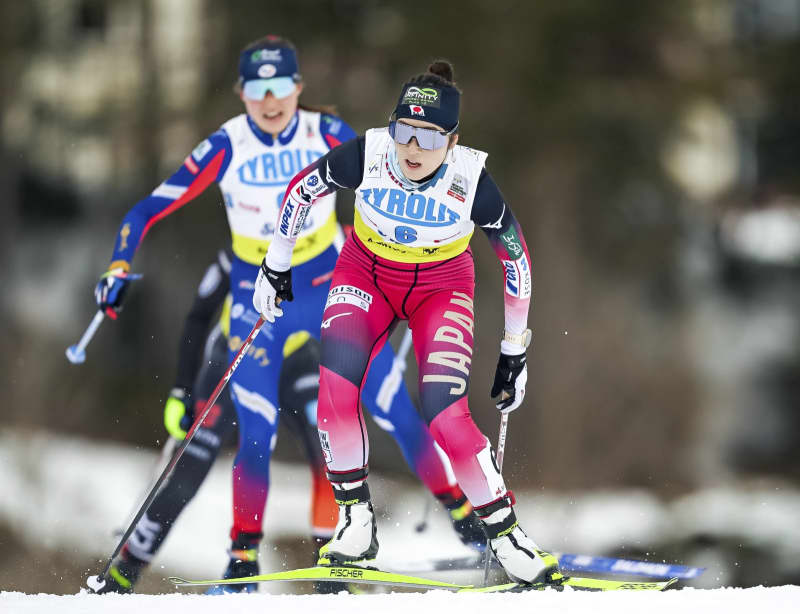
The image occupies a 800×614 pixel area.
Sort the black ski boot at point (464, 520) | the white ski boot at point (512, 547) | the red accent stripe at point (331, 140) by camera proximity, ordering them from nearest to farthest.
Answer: the white ski boot at point (512, 547) → the red accent stripe at point (331, 140) → the black ski boot at point (464, 520)

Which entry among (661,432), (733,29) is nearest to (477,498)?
(661,432)

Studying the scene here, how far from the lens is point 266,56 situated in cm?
549

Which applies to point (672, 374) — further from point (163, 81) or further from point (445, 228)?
point (445, 228)

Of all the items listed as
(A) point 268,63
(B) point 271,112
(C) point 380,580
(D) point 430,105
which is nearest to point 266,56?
(A) point 268,63

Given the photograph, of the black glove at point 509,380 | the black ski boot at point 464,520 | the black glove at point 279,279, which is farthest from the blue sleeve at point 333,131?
the black ski boot at point 464,520

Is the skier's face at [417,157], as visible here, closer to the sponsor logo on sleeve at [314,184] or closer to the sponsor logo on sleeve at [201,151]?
the sponsor logo on sleeve at [314,184]

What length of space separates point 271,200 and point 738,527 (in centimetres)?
1183

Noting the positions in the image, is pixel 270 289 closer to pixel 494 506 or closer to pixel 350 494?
pixel 350 494

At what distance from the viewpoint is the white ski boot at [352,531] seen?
4.77m

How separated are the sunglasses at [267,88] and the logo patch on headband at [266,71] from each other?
21 millimetres

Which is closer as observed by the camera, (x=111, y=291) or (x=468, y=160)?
(x=468, y=160)

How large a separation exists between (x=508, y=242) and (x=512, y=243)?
0.06ft

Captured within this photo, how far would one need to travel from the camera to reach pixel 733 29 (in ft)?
61.5

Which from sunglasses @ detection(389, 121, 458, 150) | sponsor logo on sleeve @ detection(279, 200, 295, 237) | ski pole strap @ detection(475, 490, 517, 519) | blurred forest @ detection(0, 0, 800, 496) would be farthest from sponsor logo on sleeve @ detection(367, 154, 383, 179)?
blurred forest @ detection(0, 0, 800, 496)
